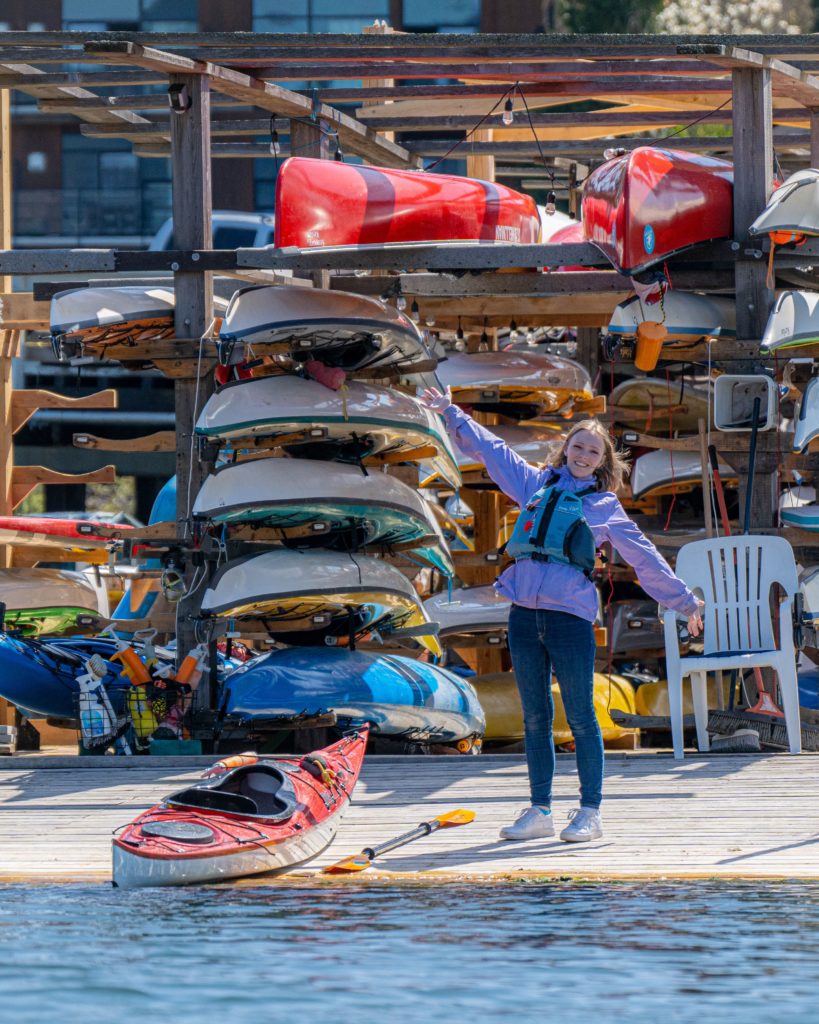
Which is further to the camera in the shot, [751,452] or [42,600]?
[42,600]

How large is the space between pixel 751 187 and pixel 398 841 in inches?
193

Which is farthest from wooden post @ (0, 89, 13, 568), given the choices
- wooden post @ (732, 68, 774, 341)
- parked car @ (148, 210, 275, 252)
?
parked car @ (148, 210, 275, 252)

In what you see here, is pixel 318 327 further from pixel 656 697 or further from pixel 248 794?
pixel 656 697

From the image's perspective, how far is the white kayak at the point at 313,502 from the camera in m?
9.70

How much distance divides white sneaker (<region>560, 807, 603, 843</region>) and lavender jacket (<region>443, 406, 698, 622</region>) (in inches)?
30.9

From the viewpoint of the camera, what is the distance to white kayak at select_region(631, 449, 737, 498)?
486 inches

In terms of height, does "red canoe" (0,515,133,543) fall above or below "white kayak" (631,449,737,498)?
below

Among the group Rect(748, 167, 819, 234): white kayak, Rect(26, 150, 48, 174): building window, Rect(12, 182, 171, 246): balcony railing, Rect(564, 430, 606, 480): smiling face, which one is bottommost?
Rect(564, 430, 606, 480): smiling face

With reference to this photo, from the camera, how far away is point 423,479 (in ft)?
39.2

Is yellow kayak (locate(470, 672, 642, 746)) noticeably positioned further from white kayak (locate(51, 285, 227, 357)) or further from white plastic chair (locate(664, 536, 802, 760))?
white kayak (locate(51, 285, 227, 357))

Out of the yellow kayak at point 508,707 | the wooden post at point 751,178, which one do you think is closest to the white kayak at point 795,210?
the wooden post at point 751,178

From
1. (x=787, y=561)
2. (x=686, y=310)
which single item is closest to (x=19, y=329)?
(x=686, y=310)

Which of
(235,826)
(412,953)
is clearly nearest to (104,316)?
(235,826)

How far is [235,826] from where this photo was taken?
678cm
